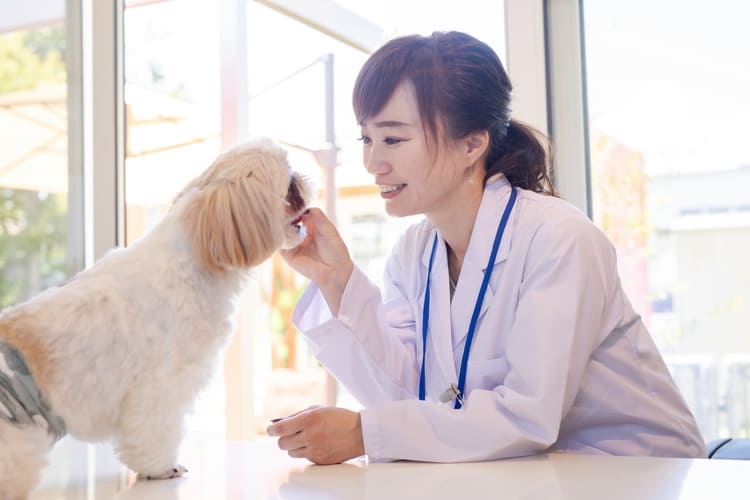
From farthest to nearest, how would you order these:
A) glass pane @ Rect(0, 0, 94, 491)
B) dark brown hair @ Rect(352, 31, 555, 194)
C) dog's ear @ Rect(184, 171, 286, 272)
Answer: glass pane @ Rect(0, 0, 94, 491) → dark brown hair @ Rect(352, 31, 555, 194) → dog's ear @ Rect(184, 171, 286, 272)

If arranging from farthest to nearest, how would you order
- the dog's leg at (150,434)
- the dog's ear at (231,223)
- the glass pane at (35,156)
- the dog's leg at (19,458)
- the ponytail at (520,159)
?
the glass pane at (35,156), the ponytail at (520,159), the dog's ear at (231,223), the dog's leg at (150,434), the dog's leg at (19,458)

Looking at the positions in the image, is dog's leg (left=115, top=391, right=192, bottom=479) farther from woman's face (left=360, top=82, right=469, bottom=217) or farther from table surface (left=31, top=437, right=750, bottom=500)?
woman's face (left=360, top=82, right=469, bottom=217)

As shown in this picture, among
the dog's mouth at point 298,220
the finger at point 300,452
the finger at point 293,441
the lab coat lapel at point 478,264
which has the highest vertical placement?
the dog's mouth at point 298,220

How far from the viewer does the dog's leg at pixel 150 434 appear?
3.88 feet

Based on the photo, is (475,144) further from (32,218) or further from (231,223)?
(32,218)

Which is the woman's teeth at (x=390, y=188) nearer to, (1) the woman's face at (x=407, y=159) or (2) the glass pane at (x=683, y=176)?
(1) the woman's face at (x=407, y=159)

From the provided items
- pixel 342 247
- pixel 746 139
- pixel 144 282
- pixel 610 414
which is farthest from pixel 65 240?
pixel 746 139

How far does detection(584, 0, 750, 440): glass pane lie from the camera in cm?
249

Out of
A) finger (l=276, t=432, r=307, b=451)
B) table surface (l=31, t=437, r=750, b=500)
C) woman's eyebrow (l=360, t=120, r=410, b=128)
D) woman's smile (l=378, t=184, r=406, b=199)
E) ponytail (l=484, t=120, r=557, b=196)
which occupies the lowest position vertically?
table surface (l=31, t=437, r=750, b=500)

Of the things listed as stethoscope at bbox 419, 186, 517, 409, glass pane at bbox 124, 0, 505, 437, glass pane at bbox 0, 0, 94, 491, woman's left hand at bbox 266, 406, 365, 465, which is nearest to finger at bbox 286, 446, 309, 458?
woman's left hand at bbox 266, 406, 365, 465

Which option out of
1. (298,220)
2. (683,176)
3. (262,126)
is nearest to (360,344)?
(298,220)

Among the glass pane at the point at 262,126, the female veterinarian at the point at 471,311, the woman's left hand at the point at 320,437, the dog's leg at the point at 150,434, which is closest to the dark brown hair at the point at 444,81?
the female veterinarian at the point at 471,311

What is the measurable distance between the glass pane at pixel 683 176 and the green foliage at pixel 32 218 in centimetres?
170

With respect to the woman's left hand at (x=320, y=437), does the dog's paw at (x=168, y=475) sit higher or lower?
lower
